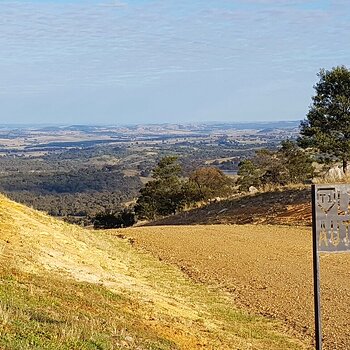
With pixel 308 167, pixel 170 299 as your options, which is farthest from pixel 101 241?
pixel 308 167

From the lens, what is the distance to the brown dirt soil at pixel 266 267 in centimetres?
1001

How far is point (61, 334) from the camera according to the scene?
5.71 m

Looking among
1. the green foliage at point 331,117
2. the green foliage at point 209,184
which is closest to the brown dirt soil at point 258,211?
the green foliage at point 331,117

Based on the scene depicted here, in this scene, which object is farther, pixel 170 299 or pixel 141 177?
pixel 141 177

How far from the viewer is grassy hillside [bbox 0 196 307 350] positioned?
6020 millimetres

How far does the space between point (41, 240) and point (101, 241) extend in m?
3.26

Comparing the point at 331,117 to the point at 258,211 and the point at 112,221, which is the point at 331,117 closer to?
the point at 258,211

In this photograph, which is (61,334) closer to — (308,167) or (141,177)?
(308,167)

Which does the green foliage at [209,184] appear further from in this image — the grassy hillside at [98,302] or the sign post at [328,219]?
the sign post at [328,219]

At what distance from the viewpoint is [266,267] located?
1364 cm

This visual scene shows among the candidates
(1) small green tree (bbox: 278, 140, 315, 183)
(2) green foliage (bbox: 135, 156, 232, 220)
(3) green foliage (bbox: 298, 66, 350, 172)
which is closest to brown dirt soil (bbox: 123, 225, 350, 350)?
(3) green foliage (bbox: 298, 66, 350, 172)

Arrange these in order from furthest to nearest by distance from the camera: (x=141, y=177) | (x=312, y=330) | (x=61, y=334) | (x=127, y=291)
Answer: (x=141, y=177) → (x=127, y=291) → (x=312, y=330) → (x=61, y=334)

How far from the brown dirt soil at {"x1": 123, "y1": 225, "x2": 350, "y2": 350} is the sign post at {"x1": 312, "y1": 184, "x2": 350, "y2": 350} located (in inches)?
115

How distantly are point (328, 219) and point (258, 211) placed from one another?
1623 centimetres
